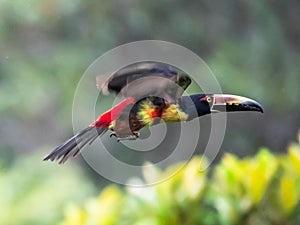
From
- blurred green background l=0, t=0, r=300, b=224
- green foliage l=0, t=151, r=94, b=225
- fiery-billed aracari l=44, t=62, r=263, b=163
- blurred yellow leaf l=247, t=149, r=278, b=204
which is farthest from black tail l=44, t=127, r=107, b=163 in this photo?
blurred green background l=0, t=0, r=300, b=224

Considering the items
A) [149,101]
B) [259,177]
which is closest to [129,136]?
[149,101]

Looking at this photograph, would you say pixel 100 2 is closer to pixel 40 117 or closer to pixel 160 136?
pixel 40 117

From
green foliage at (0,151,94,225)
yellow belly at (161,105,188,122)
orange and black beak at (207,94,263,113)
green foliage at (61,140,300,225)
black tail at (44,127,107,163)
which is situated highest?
orange and black beak at (207,94,263,113)

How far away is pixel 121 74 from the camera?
1.00 ft

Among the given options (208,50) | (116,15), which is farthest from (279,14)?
(116,15)

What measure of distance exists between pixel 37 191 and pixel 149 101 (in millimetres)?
2095

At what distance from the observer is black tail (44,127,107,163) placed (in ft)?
1.08

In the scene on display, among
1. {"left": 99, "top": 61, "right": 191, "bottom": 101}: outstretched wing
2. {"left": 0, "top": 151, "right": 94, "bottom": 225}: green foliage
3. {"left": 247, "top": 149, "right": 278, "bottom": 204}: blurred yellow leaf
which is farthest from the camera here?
{"left": 0, "top": 151, "right": 94, "bottom": 225}: green foliage

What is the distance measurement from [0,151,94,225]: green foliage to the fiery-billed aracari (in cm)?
167

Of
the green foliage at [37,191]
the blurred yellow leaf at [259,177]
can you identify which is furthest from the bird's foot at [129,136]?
the green foliage at [37,191]

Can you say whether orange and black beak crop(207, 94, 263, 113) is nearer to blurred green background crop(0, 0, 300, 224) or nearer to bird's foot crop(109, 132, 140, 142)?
bird's foot crop(109, 132, 140, 142)

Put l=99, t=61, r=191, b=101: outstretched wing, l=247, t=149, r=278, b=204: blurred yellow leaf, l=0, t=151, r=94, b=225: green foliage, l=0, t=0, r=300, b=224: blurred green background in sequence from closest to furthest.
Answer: l=99, t=61, r=191, b=101: outstretched wing → l=247, t=149, r=278, b=204: blurred yellow leaf → l=0, t=151, r=94, b=225: green foliage → l=0, t=0, r=300, b=224: blurred green background

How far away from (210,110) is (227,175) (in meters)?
0.97

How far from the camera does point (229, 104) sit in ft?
1.10
